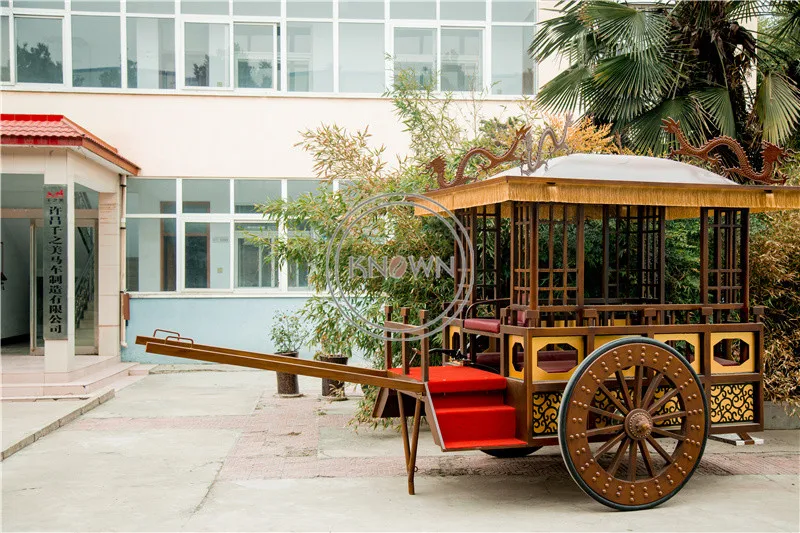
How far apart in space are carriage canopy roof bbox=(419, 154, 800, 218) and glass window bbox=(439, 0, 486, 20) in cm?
918

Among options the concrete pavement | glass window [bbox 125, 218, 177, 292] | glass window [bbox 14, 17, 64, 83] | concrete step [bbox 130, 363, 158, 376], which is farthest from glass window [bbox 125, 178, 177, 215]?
the concrete pavement

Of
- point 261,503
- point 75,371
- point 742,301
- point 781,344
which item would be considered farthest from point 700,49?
point 75,371

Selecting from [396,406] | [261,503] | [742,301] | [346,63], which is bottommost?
[261,503]

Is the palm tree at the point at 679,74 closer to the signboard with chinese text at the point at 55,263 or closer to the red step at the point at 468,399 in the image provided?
the red step at the point at 468,399

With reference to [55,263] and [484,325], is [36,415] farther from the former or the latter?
[484,325]

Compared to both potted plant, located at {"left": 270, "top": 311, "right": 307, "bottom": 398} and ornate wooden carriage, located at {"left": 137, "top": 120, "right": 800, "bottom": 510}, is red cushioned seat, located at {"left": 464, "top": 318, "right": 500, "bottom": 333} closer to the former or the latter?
ornate wooden carriage, located at {"left": 137, "top": 120, "right": 800, "bottom": 510}

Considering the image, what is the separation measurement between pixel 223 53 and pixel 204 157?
1882mm

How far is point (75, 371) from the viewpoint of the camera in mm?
11328

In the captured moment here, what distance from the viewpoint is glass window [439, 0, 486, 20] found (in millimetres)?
15102

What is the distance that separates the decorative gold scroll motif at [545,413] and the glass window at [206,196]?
9760mm

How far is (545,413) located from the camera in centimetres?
596

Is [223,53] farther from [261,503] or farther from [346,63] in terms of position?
[261,503]

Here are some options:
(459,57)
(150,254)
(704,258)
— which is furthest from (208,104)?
(704,258)

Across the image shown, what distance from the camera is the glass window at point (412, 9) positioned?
15008 millimetres
